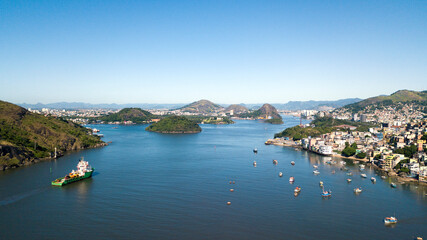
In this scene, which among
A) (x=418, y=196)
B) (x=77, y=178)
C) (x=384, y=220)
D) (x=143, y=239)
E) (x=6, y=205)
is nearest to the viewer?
(x=143, y=239)

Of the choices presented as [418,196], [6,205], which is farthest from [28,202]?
[418,196]

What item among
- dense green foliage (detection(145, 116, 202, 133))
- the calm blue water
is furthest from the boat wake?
dense green foliage (detection(145, 116, 202, 133))

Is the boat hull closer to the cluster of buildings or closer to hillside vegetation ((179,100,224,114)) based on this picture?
the cluster of buildings

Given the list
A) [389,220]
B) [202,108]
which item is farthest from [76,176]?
[202,108]

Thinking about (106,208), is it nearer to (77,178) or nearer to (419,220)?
(77,178)

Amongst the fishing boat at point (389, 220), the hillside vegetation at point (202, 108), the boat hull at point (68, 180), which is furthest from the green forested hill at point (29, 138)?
the hillside vegetation at point (202, 108)

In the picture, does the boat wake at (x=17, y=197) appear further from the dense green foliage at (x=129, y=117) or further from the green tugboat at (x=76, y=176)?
the dense green foliage at (x=129, y=117)

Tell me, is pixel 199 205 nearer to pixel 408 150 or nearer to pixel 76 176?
pixel 76 176
